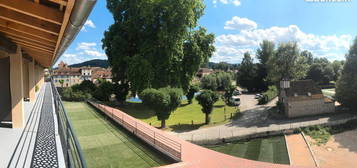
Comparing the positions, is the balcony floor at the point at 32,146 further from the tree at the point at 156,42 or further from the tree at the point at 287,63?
the tree at the point at 287,63

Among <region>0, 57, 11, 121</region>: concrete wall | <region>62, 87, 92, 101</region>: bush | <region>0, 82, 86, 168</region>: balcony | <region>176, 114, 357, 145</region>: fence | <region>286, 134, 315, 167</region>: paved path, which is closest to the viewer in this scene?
<region>0, 82, 86, 168</region>: balcony

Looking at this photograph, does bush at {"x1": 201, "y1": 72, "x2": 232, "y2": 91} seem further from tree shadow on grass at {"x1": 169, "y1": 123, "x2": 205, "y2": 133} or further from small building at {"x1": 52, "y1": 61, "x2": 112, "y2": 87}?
tree shadow on grass at {"x1": 169, "y1": 123, "x2": 205, "y2": 133}

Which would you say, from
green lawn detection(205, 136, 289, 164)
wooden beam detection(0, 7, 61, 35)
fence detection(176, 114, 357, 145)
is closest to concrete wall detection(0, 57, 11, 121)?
wooden beam detection(0, 7, 61, 35)

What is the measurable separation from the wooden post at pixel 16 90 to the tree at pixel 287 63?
29.5m

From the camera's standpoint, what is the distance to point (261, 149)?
1441 centimetres

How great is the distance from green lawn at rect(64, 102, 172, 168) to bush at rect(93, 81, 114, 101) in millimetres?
13293

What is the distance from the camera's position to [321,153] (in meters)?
13.6

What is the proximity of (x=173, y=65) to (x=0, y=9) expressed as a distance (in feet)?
63.2

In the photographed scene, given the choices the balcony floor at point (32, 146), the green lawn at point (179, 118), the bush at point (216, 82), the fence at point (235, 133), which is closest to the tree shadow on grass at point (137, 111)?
the green lawn at point (179, 118)

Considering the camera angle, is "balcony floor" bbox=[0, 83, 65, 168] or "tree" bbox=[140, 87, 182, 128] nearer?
"balcony floor" bbox=[0, 83, 65, 168]

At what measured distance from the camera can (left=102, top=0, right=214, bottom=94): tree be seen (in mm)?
20344

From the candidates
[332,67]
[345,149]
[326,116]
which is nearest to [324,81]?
[332,67]

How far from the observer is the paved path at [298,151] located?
11.8 meters

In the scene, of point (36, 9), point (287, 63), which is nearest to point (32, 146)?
point (36, 9)
